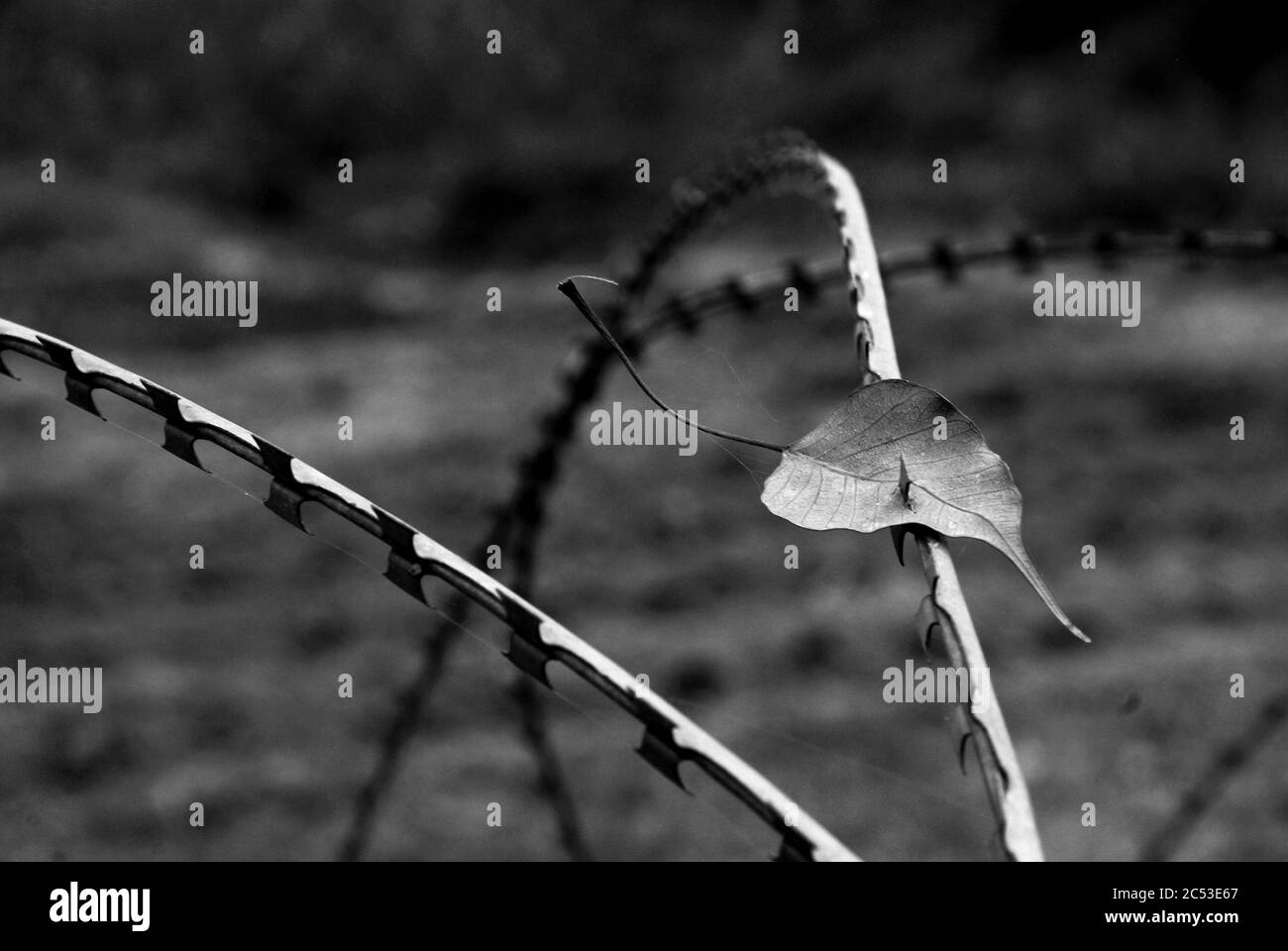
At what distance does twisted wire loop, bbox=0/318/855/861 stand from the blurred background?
105 cm

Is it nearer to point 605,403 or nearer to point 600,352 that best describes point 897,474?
point 600,352

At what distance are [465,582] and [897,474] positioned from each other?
0.11 metres

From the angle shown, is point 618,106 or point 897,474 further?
point 618,106

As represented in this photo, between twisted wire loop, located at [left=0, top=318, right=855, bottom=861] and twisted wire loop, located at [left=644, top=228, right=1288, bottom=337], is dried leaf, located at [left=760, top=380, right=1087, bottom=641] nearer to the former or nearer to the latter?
twisted wire loop, located at [left=0, top=318, right=855, bottom=861]

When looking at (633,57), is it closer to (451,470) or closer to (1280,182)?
(451,470)

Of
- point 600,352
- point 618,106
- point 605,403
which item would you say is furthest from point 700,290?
point 618,106

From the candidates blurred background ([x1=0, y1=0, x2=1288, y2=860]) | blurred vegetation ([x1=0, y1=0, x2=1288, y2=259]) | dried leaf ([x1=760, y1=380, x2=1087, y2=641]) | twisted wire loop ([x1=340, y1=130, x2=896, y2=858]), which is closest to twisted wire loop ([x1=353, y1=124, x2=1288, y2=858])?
twisted wire loop ([x1=340, y1=130, x2=896, y2=858])

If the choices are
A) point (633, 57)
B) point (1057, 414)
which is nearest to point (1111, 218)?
point (1057, 414)

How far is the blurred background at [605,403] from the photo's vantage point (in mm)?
1982

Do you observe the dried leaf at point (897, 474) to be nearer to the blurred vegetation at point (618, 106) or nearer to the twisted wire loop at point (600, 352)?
the twisted wire loop at point (600, 352)

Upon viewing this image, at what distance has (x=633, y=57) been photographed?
344 cm

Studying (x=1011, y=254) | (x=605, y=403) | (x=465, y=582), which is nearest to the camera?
(x=465, y=582)

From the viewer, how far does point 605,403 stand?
104 inches
